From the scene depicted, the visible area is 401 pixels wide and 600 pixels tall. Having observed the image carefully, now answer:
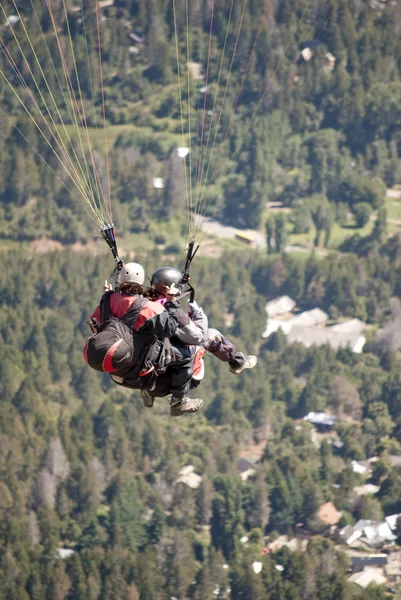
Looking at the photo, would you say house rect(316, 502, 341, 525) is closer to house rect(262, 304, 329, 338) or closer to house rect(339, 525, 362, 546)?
house rect(339, 525, 362, 546)

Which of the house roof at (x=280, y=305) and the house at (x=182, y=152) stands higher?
the house at (x=182, y=152)

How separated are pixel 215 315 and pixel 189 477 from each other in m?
Result: 27.8

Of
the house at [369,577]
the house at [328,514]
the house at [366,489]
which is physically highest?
the house at [366,489]

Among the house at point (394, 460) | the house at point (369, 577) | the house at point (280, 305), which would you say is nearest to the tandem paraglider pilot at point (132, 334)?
the house at point (369, 577)

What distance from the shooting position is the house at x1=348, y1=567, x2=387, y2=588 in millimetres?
82062

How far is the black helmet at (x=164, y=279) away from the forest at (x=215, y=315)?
32.6 m

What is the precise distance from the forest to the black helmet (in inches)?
1284

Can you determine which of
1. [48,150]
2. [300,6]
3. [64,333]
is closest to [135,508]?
[64,333]

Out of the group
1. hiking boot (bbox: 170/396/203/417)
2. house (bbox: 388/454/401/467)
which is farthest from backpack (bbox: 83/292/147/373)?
house (bbox: 388/454/401/467)

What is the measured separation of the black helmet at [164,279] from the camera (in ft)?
71.8

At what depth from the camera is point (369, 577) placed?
83000 mm

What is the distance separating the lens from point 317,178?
527ft

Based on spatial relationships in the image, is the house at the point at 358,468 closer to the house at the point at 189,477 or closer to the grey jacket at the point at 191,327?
the house at the point at 189,477

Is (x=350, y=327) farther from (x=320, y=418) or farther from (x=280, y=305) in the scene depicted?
(x=320, y=418)
